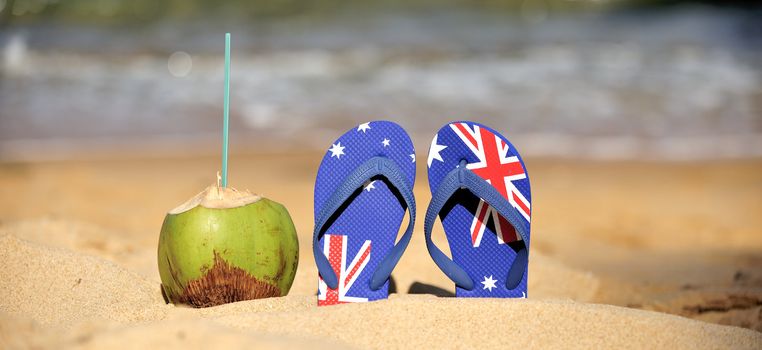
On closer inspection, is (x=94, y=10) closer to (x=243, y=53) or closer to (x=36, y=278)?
(x=243, y=53)

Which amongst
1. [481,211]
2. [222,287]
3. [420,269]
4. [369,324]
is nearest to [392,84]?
[420,269]

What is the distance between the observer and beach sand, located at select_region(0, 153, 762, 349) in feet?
6.98

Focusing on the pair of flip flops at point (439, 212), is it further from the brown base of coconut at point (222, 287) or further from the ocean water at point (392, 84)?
the ocean water at point (392, 84)

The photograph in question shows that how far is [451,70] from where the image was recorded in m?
8.43

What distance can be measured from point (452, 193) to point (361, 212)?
0.27 meters

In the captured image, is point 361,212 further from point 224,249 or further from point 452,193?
point 224,249

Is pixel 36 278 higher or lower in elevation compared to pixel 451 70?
lower

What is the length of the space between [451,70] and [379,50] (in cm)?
111

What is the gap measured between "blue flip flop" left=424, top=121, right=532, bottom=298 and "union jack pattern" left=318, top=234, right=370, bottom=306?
0.71ft

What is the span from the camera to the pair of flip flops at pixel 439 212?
2.45 metres

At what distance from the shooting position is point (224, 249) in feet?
7.63

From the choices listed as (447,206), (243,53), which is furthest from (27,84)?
(447,206)

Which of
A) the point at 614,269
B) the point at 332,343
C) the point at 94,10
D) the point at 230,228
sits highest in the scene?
the point at 94,10

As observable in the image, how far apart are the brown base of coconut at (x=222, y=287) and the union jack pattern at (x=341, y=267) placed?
0.15 meters
